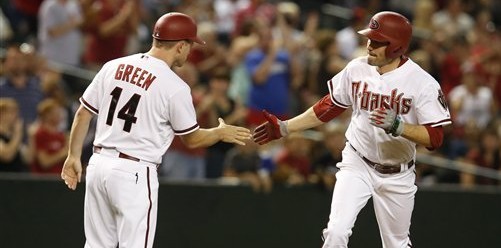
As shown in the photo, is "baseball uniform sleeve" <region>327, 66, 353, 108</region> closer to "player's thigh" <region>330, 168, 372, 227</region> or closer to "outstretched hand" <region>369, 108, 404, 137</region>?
"player's thigh" <region>330, 168, 372, 227</region>

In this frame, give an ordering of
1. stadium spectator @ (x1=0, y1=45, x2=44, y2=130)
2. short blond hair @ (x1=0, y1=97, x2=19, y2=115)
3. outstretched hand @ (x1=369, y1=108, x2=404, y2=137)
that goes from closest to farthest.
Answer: outstretched hand @ (x1=369, y1=108, x2=404, y2=137) → short blond hair @ (x1=0, y1=97, x2=19, y2=115) → stadium spectator @ (x1=0, y1=45, x2=44, y2=130)

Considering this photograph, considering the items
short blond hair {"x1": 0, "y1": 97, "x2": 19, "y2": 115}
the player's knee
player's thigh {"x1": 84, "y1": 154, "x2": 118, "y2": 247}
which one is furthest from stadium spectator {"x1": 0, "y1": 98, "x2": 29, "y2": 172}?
the player's knee

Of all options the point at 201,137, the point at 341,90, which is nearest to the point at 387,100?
the point at 341,90

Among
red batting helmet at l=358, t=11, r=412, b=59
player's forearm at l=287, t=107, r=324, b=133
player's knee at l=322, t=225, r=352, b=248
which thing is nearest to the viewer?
player's knee at l=322, t=225, r=352, b=248

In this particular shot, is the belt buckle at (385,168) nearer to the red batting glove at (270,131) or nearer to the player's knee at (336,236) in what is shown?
the player's knee at (336,236)

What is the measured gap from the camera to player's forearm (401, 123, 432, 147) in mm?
8047

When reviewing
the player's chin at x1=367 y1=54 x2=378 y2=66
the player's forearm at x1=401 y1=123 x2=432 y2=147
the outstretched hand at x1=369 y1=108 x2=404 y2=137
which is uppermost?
the player's chin at x1=367 y1=54 x2=378 y2=66

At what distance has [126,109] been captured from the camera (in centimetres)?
768

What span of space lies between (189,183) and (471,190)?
3.34 m

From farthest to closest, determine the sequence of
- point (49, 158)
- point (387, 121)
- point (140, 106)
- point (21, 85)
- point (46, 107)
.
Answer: point (21, 85) → point (49, 158) → point (46, 107) → point (387, 121) → point (140, 106)

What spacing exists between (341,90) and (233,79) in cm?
512

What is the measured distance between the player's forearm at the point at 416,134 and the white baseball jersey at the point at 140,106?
4.95 ft

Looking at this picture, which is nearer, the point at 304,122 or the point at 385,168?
the point at 385,168

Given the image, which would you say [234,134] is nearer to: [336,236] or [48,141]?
[336,236]
